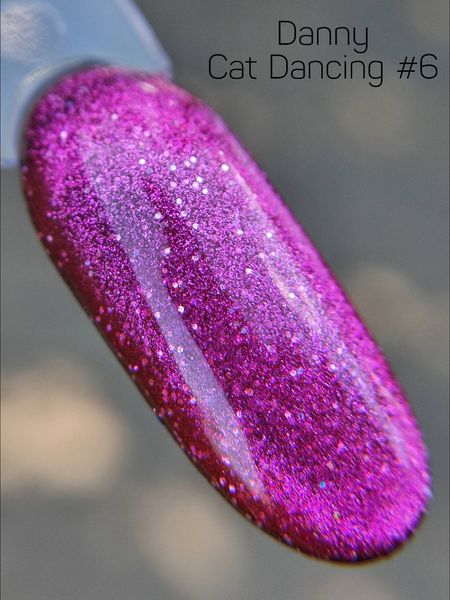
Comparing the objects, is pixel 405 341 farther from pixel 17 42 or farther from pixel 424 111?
pixel 17 42

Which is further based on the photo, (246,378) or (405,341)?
(405,341)

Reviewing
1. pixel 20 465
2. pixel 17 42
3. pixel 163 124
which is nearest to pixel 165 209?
pixel 163 124

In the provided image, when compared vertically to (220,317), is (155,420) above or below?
below

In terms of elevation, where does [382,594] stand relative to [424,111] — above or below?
below

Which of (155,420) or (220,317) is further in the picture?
(155,420)

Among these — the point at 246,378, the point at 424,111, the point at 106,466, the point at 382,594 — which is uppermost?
the point at 424,111
